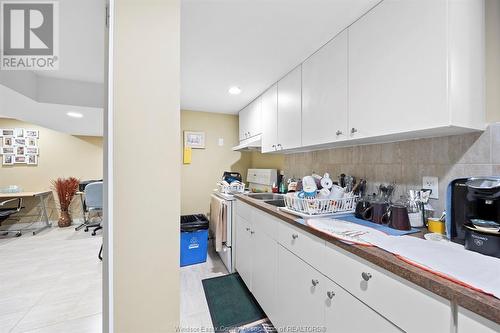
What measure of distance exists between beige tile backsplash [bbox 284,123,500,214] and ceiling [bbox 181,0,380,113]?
2.73 feet

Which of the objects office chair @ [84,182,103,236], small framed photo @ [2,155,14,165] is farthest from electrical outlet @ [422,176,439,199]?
small framed photo @ [2,155,14,165]

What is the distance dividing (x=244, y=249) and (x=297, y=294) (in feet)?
2.83

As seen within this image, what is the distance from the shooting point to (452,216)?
2.70ft

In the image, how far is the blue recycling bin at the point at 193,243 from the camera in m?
2.31

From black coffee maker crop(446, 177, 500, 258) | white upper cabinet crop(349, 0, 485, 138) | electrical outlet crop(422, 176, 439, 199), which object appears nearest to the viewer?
black coffee maker crop(446, 177, 500, 258)

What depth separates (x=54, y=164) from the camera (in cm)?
385

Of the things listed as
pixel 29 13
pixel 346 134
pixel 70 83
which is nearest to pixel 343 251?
pixel 346 134

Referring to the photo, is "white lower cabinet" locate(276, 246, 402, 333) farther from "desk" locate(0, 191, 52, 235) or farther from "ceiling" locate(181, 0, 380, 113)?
"desk" locate(0, 191, 52, 235)

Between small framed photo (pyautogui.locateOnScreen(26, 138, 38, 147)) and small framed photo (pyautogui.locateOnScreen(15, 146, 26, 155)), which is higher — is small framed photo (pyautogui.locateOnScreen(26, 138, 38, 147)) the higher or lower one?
the higher one

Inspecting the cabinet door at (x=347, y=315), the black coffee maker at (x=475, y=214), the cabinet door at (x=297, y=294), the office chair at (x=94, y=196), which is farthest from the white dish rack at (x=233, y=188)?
the office chair at (x=94, y=196)

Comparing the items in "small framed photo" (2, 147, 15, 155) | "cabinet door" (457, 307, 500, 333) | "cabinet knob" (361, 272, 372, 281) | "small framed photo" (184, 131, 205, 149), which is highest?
"small framed photo" (184, 131, 205, 149)

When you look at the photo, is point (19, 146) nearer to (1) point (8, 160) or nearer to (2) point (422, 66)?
(1) point (8, 160)

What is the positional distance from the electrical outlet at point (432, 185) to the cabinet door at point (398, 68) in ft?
1.20

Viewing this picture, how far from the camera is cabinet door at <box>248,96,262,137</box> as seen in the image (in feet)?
8.11
